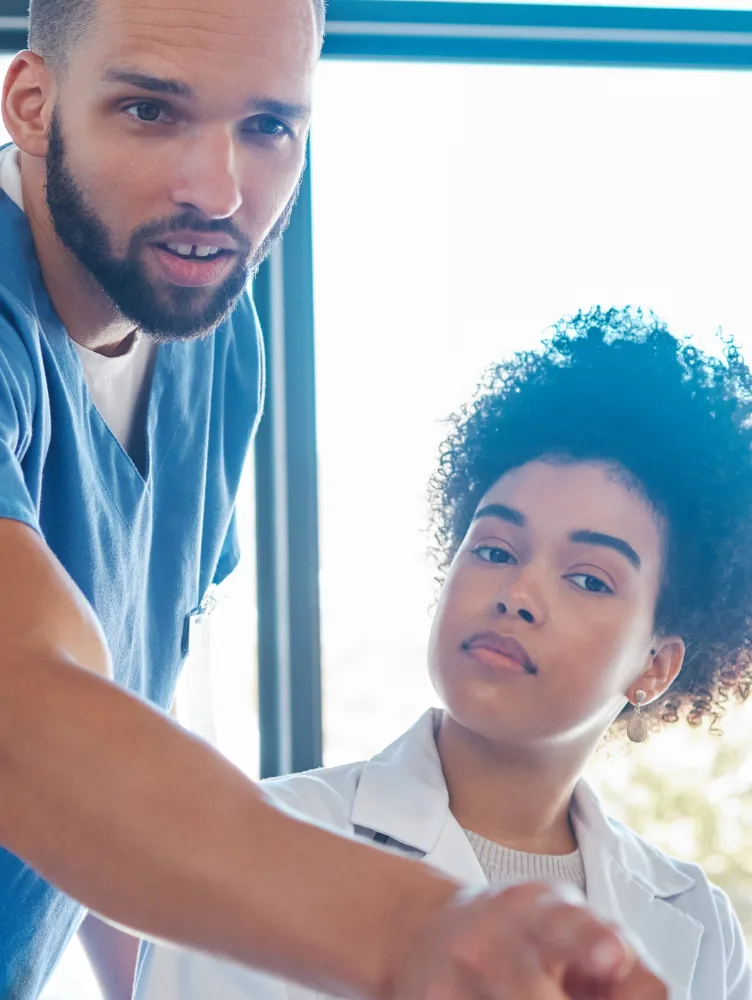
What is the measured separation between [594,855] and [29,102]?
3.22ft

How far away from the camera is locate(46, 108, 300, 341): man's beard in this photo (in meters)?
1.00

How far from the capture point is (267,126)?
1041 mm

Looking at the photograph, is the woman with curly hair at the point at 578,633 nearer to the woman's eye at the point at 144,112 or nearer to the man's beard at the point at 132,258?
the man's beard at the point at 132,258

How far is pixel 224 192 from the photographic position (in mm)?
983

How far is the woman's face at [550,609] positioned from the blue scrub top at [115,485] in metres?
0.31

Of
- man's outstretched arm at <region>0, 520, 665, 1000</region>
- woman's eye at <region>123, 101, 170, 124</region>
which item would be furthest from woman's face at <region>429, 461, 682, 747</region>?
man's outstretched arm at <region>0, 520, 665, 1000</region>

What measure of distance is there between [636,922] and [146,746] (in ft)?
2.89

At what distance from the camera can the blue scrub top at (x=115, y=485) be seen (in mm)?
936

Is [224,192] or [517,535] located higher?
[224,192]

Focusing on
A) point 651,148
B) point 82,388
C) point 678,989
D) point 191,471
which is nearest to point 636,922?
point 678,989

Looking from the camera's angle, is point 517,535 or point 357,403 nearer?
point 517,535

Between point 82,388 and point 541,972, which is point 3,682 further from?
point 82,388

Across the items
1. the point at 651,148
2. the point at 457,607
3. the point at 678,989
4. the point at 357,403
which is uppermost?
the point at 651,148

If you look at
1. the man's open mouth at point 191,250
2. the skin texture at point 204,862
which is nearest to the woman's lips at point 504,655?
the man's open mouth at point 191,250
